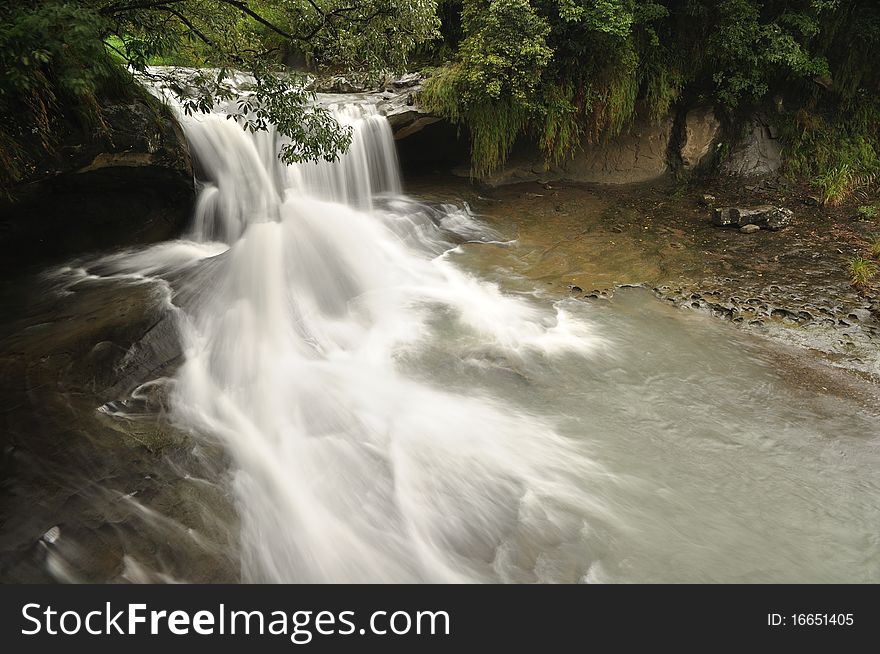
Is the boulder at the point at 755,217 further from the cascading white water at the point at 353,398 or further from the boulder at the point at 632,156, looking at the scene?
the cascading white water at the point at 353,398

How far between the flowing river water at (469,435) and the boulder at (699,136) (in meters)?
5.04

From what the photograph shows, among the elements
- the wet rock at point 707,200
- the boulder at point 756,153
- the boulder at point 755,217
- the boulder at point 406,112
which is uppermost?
the boulder at point 406,112

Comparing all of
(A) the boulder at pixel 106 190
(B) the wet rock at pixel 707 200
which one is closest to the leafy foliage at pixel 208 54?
(A) the boulder at pixel 106 190

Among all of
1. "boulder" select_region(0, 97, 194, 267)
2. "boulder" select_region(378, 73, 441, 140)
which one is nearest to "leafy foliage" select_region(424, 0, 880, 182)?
"boulder" select_region(378, 73, 441, 140)

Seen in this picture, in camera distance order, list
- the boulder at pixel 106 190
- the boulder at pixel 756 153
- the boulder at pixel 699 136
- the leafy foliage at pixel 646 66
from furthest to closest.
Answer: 1. the boulder at pixel 699 136
2. the boulder at pixel 756 153
3. the leafy foliage at pixel 646 66
4. the boulder at pixel 106 190

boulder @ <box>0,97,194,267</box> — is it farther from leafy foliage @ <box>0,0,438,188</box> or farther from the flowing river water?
the flowing river water

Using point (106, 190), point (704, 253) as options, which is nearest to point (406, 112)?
point (106, 190)

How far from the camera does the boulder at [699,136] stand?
1041 cm

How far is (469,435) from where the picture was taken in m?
4.74

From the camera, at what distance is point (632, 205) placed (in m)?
9.80

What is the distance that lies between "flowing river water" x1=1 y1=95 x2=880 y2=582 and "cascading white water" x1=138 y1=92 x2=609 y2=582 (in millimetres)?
22

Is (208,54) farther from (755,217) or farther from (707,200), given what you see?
(707,200)

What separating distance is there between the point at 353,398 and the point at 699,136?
29.8 feet

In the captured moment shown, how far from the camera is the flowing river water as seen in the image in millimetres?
3635
